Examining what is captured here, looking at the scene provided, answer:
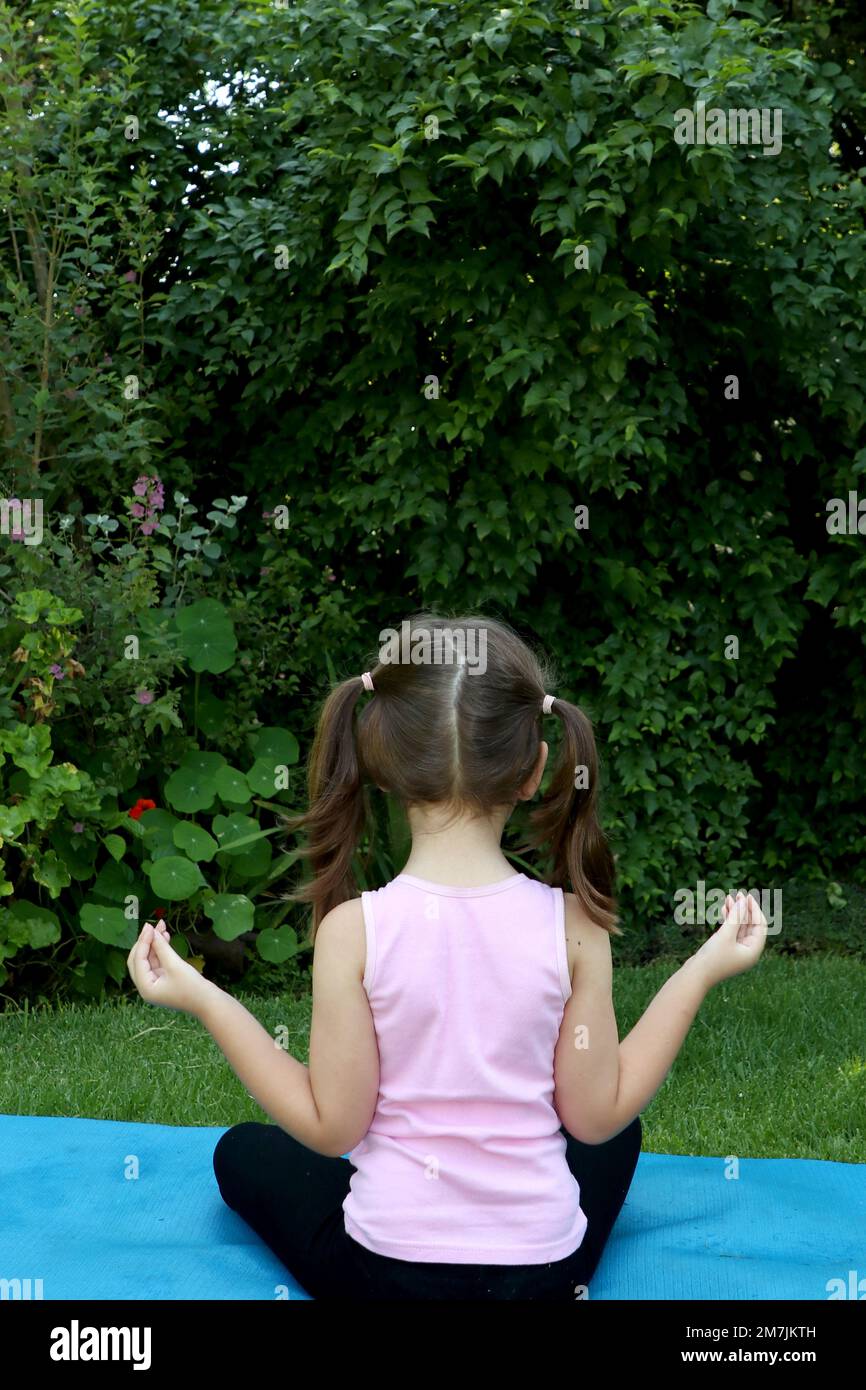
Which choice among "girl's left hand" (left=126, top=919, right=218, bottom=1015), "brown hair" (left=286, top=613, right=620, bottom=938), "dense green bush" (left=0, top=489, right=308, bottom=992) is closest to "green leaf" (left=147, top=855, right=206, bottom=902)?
"dense green bush" (left=0, top=489, right=308, bottom=992)

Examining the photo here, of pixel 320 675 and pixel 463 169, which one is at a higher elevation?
pixel 463 169

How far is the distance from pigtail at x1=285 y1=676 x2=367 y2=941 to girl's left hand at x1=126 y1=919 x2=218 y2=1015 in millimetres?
259

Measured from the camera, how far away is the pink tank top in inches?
73.0

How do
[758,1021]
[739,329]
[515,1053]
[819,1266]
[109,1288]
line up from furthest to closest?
[739,329] < [758,1021] < [819,1266] < [109,1288] < [515,1053]

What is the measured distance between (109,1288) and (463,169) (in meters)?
3.41

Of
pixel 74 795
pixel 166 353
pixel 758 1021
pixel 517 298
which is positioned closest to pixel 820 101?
pixel 517 298

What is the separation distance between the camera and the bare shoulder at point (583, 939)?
1.91 meters

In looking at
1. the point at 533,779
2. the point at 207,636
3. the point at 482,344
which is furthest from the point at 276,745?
the point at 533,779

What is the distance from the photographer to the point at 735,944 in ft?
6.36

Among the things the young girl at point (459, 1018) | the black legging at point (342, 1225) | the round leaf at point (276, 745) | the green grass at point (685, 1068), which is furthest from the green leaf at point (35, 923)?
the young girl at point (459, 1018)

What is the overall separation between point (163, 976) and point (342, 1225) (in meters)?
0.57

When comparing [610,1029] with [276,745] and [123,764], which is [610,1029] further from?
[276,745]

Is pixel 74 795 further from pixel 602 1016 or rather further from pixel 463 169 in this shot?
pixel 602 1016
